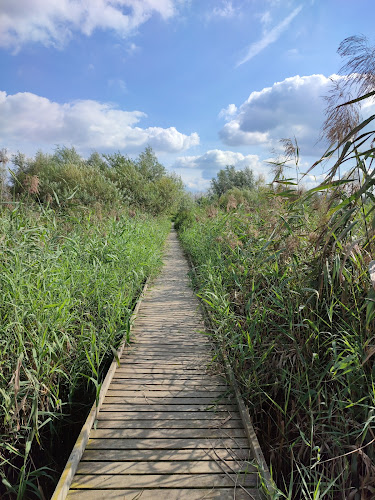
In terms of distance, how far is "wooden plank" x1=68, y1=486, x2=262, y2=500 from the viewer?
184 cm

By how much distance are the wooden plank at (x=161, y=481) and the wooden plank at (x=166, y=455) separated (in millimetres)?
123

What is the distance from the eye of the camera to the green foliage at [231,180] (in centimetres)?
4078

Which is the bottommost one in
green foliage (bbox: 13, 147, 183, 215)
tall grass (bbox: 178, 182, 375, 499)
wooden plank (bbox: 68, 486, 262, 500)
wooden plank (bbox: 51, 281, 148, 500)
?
wooden plank (bbox: 68, 486, 262, 500)

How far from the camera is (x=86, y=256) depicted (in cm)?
438

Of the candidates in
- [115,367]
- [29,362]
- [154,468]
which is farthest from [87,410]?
[154,468]

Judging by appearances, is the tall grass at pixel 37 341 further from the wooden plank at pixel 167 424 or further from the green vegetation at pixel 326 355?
the green vegetation at pixel 326 355

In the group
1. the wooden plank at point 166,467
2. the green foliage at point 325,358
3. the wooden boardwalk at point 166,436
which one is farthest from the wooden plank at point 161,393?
the wooden plank at point 166,467

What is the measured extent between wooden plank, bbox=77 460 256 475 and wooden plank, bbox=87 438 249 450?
0.13 m

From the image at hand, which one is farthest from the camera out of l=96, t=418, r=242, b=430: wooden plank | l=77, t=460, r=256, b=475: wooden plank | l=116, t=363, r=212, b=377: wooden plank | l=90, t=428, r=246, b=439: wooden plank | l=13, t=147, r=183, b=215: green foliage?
l=13, t=147, r=183, b=215: green foliage

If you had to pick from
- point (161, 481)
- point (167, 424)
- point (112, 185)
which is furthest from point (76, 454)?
point (112, 185)

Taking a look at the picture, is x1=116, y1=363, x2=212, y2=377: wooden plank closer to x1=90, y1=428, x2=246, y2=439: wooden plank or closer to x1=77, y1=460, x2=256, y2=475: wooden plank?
x1=90, y1=428, x2=246, y2=439: wooden plank

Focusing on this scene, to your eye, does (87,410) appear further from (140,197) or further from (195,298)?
(140,197)

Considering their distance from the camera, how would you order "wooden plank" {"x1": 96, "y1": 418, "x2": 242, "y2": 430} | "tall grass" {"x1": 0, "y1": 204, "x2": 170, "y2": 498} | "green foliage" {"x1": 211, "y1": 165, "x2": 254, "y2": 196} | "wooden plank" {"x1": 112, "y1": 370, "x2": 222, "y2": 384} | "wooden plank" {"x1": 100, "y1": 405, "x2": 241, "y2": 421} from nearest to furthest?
"tall grass" {"x1": 0, "y1": 204, "x2": 170, "y2": 498}
"wooden plank" {"x1": 96, "y1": 418, "x2": 242, "y2": 430}
"wooden plank" {"x1": 100, "y1": 405, "x2": 241, "y2": 421}
"wooden plank" {"x1": 112, "y1": 370, "x2": 222, "y2": 384}
"green foliage" {"x1": 211, "y1": 165, "x2": 254, "y2": 196}

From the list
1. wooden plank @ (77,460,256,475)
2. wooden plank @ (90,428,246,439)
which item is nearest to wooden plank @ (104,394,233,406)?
wooden plank @ (90,428,246,439)
